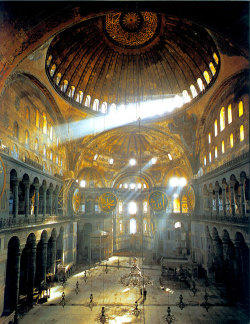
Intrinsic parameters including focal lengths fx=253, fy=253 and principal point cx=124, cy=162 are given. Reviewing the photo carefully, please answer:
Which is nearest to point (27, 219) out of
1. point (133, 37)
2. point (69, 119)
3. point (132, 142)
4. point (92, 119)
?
point (69, 119)

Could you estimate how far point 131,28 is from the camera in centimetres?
1953

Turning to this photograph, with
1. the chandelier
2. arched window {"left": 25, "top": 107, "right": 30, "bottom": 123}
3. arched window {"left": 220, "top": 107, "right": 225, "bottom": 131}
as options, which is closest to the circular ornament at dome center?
arched window {"left": 220, "top": 107, "right": 225, "bottom": 131}

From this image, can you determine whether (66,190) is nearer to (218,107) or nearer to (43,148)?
(43,148)

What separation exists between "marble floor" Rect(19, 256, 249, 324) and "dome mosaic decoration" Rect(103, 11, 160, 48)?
18469 millimetres

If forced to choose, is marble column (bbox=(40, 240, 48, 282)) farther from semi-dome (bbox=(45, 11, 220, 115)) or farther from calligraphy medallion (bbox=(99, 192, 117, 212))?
semi-dome (bbox=(45, 11, 220, 115))

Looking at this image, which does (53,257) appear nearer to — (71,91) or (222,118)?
(71,91)

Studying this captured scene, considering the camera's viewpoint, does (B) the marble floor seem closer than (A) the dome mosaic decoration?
Yes

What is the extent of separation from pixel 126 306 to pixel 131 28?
19.6 metres

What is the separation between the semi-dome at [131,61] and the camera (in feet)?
60.7

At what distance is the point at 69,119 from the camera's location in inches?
917

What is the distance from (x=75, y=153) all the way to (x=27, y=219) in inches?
428

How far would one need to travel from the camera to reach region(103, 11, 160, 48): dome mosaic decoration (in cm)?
1852

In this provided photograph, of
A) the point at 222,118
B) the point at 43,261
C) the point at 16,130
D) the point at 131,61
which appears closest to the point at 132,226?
the point at 43,261

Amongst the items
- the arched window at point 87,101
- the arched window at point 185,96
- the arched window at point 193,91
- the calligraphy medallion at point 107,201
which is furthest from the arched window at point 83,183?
the arched window at point 193,91
